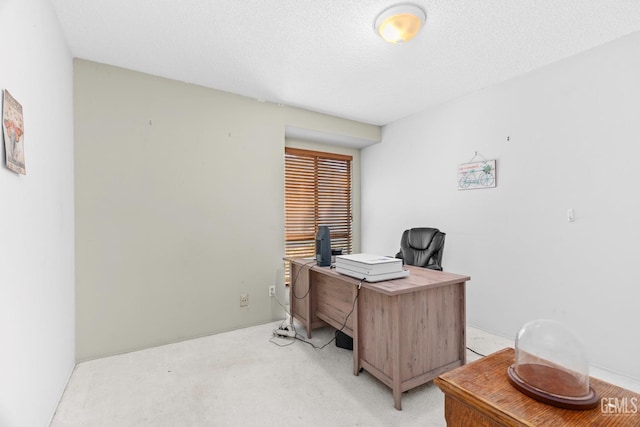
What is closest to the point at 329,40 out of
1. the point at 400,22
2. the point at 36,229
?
the point at 400,22

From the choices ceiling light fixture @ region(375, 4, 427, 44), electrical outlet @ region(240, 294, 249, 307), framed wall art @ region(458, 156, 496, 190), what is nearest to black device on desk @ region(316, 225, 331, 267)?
electrical outlet @ region(240, 294, 249, 307)

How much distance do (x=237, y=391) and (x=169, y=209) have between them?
162 centimetres

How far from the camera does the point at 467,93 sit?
9.64ft

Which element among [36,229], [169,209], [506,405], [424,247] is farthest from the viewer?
[424,247]

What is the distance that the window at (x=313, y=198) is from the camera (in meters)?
3.85

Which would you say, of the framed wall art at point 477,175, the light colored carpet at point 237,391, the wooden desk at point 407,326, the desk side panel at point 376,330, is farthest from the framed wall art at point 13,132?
the framed wall art at point 477,175

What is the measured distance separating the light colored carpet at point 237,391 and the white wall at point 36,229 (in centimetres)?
22

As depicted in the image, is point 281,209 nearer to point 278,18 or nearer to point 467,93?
point 278,18

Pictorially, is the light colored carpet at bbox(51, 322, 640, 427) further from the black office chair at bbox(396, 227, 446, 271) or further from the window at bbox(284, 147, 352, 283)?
the window at bbox(284, 147, 352, 283)

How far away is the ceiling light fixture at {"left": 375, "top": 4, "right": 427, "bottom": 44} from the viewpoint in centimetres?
173

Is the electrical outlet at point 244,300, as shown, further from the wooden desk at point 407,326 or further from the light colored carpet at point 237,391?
the wooden desk at point 407,326

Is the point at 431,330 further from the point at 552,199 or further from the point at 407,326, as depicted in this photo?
the point at 552,199

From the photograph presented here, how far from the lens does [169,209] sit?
2.60 meters

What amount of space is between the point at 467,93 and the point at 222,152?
2.56 metres
